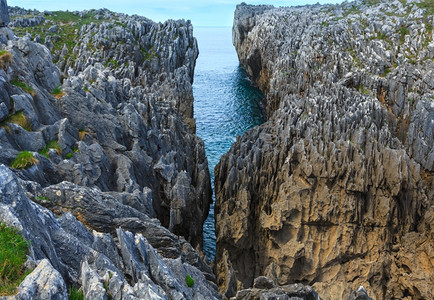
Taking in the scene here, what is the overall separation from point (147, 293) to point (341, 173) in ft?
95.9

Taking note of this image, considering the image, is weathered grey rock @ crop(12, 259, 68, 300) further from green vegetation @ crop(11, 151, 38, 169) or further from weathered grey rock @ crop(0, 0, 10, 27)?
weathered grey rock @ crop(0, 0, 10, 27)

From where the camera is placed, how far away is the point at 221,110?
99.3 metres

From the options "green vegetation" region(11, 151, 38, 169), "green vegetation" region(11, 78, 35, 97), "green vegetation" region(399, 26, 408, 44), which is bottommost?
"green vegetation" region(11, 151, 38, 169)

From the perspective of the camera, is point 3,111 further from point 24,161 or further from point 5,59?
point 5,59

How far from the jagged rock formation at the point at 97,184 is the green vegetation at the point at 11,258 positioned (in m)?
0.41

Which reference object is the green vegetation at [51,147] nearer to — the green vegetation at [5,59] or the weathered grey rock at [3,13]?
the green vegetation at [5,59]

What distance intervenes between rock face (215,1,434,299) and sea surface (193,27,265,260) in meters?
8.47

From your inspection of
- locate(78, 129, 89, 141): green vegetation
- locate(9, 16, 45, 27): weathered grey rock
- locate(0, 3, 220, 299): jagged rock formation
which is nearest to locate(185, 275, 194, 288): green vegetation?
locate(0, 3, 220, 299): jagged rock formation

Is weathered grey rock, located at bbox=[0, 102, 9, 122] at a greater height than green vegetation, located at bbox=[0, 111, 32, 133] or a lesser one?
greater

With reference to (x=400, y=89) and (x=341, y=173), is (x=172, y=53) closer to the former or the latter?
(x=400, y=89)

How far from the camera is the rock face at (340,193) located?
36250 mm

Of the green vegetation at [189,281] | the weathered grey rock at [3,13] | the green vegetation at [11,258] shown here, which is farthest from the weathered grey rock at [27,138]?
the weathered grey rock at [3,13]

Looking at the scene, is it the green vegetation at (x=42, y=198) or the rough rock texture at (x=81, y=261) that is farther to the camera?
the green vegetation at (x=42, y=198)

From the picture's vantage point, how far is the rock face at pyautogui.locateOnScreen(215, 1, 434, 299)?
3625 centimetres
